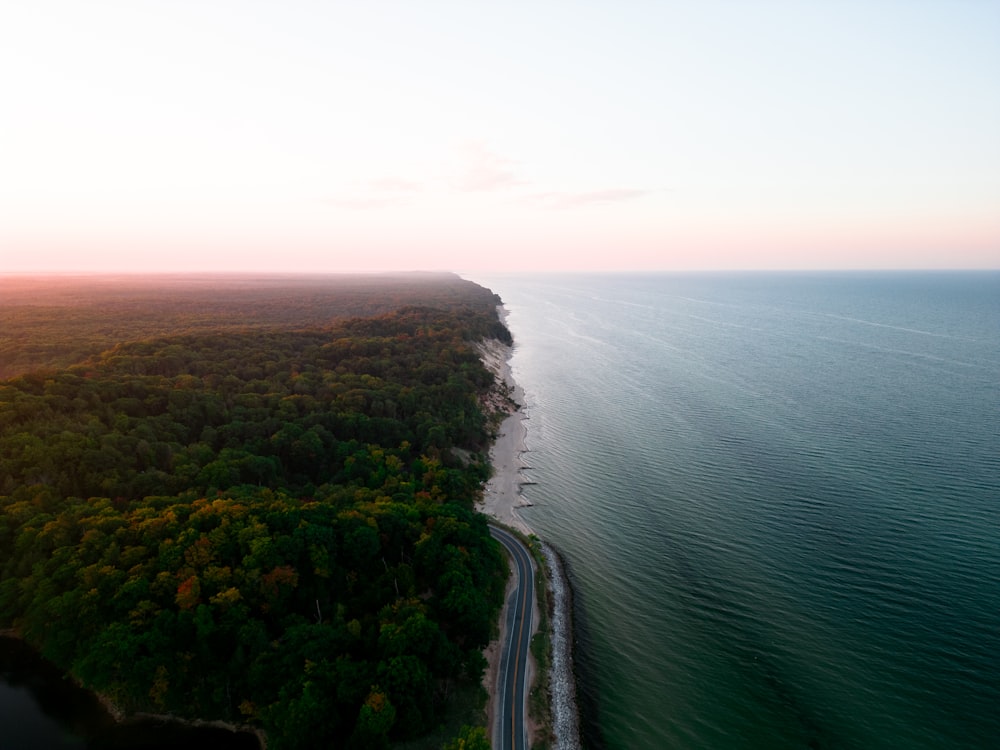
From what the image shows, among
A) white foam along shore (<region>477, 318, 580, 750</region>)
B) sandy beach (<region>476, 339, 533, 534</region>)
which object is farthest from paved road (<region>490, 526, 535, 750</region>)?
sandy beach (<region>476, 339, 533, 534</region>)

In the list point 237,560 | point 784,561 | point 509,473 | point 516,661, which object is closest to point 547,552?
point 516,661

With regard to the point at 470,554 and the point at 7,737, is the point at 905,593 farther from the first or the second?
the point at 7,737

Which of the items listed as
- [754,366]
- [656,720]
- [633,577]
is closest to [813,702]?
[656,720]

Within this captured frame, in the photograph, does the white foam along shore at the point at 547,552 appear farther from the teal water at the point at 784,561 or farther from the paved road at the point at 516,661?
the paved road at the point at 516,661

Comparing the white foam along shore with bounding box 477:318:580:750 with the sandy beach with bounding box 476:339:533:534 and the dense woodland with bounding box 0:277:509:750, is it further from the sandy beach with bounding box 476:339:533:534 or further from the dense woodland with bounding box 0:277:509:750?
the dense woodland with bounding box 0:277:509:750

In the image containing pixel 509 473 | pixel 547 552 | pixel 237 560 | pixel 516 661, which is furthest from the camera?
pixel 509 473

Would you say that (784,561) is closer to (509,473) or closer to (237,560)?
(509,473)

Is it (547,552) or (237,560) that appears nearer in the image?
(237,560)
